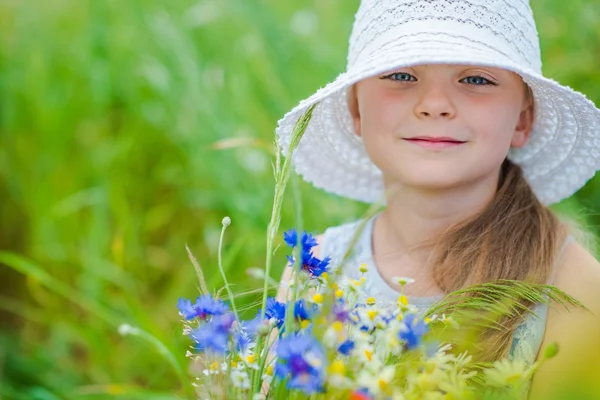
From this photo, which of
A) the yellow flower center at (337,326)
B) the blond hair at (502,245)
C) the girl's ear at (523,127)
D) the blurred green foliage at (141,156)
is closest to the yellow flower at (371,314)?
the yellow flower center at (337,326)

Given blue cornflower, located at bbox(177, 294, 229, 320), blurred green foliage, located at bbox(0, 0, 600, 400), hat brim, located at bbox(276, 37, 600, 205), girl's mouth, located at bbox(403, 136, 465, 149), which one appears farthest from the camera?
blurred green foliage, located at bbox(0, 0, 600, 400)

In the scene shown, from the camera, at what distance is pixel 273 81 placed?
9.98ft

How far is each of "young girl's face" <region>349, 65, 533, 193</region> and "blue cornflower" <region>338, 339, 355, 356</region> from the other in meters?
0.74

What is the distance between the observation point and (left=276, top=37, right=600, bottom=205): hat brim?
1.67 meters

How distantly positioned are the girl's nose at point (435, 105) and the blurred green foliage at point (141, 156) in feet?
3.12

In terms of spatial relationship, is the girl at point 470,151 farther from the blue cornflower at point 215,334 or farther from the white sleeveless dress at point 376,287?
the blue cornflower at point 215,334

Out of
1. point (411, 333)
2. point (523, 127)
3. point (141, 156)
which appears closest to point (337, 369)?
point (411, 333)

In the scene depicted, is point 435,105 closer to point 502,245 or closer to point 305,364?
point 502,245

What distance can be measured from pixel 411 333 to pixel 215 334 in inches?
10.1

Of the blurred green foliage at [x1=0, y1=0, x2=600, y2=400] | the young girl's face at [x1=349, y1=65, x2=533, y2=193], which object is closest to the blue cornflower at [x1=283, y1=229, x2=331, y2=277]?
the young girl's face at [x1=349, y1=65, x2=533, y2=193]

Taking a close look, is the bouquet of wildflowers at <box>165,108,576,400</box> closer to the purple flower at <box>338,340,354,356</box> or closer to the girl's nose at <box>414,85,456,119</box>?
the purple flower at <box>338,340,354,356</box>

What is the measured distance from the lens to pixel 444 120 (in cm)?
176

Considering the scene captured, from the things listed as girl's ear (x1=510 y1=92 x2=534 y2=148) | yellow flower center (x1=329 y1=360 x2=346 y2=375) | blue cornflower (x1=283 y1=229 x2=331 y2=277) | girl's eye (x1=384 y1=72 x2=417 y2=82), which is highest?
girl's eye (x1=384 y1=72 x2=417 y2=82)

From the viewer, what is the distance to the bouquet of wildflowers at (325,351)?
41.2 inches
